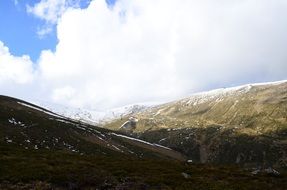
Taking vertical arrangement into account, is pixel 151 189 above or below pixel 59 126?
below

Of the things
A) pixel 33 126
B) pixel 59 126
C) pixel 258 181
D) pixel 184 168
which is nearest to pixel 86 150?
pixel 33 126

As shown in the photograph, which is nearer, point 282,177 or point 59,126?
point 282,177

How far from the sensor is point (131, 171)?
47.9 meters

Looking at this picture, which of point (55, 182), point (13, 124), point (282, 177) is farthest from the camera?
point (13, 124)

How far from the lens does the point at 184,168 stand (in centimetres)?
5569

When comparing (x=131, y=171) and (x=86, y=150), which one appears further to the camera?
(x=86, y=150)

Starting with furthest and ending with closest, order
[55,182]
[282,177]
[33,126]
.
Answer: [33,126]
[282,177]
[55,182]

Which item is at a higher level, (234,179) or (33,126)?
(33,126)

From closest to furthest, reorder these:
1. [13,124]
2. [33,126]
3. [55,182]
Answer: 1. [55,182]
2. [13,124]
3. [33,126]

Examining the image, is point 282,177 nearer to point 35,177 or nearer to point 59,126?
point 35,177

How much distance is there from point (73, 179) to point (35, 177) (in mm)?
3455

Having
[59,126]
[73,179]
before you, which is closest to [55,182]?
[73,179]

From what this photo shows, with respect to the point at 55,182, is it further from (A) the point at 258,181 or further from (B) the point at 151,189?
(A) the point at 258,181

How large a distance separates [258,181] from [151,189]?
50.1 feet
